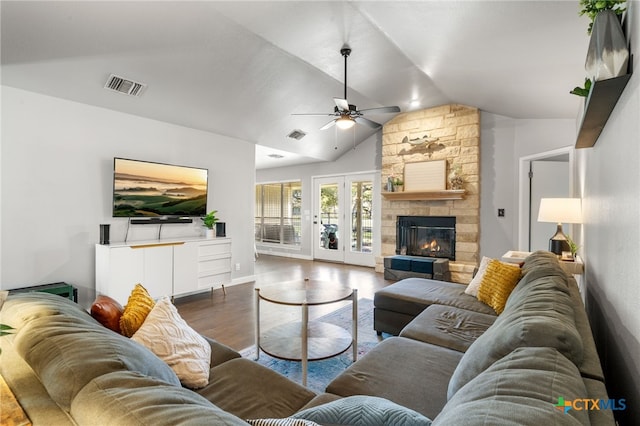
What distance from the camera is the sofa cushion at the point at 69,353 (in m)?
0.77

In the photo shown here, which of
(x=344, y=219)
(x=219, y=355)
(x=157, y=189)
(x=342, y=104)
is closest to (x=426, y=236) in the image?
(x=344, y=219)

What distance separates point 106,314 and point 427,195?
17.2 ft

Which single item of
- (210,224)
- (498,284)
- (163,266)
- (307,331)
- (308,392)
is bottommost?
(307,331)

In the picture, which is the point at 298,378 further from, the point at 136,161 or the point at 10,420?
the point at 136,161

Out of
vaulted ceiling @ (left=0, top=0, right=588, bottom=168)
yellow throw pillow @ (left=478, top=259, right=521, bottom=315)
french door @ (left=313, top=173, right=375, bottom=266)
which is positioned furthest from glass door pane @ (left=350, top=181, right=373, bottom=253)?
yellow throw pillow @ (left=478, top=259, right=521, bottom=315)

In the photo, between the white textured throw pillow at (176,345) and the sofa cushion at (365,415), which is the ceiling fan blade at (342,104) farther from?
the sofa cushion at (365,415)

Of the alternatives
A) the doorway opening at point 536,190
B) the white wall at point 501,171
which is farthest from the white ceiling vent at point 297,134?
the doorway opening at point 536,190

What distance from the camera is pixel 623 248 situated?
50.8 inches

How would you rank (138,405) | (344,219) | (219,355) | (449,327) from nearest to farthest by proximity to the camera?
(138,405) → (219,355) → (449,327) → (344,219)

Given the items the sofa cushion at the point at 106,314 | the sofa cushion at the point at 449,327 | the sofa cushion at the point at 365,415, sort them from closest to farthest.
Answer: the sofa cushion at the point at 365,415 < the sofa cushion at the point at 106,314 < the sofa cushion at the point at 449,327

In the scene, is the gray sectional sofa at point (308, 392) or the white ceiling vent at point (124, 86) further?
the white ceiling vent at point (124, 86)

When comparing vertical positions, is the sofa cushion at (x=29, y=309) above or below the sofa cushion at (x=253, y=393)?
above

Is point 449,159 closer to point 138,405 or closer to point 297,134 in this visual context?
point 297,134

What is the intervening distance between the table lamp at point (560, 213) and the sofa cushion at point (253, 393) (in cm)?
323
